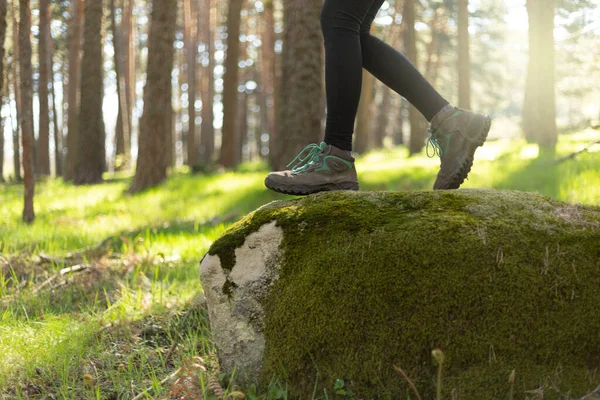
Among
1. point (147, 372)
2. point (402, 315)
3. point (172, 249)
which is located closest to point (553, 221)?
point (402, 315)

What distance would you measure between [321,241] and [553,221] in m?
0.91

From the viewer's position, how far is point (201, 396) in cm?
205

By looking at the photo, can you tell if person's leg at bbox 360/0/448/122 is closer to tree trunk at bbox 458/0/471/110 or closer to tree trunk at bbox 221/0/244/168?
tree trunk at bbox 221/0/244/168

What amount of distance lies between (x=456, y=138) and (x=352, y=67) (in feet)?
2.10

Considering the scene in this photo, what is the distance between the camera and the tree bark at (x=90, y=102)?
1211 centimetres

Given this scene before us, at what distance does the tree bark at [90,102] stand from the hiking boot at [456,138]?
433 inches

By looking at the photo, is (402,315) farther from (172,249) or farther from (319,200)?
(172,249)

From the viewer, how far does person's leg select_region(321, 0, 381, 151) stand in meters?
2.58

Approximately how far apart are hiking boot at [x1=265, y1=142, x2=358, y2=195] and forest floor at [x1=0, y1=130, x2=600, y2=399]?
0.87 metres

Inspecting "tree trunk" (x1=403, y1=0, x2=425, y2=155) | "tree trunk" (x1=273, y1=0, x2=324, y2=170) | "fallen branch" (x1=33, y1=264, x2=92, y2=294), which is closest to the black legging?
"fallen branch" (x1=33, y1=264, x2=92, y2=294)

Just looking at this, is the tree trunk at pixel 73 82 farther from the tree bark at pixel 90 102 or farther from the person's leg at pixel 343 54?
the person's leg at pixel 343 54

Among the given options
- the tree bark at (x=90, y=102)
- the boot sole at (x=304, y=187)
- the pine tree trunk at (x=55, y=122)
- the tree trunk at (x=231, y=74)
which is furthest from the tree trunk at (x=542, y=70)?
the pine tree trunk at (x=55, y=122)

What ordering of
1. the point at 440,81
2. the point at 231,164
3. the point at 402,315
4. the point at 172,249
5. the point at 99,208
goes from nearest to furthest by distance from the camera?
the point at 402,315, the point at 172,249, the point at 99,208, the point at 231,164, the point at 440,81

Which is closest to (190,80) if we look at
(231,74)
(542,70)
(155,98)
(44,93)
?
(44,93)
